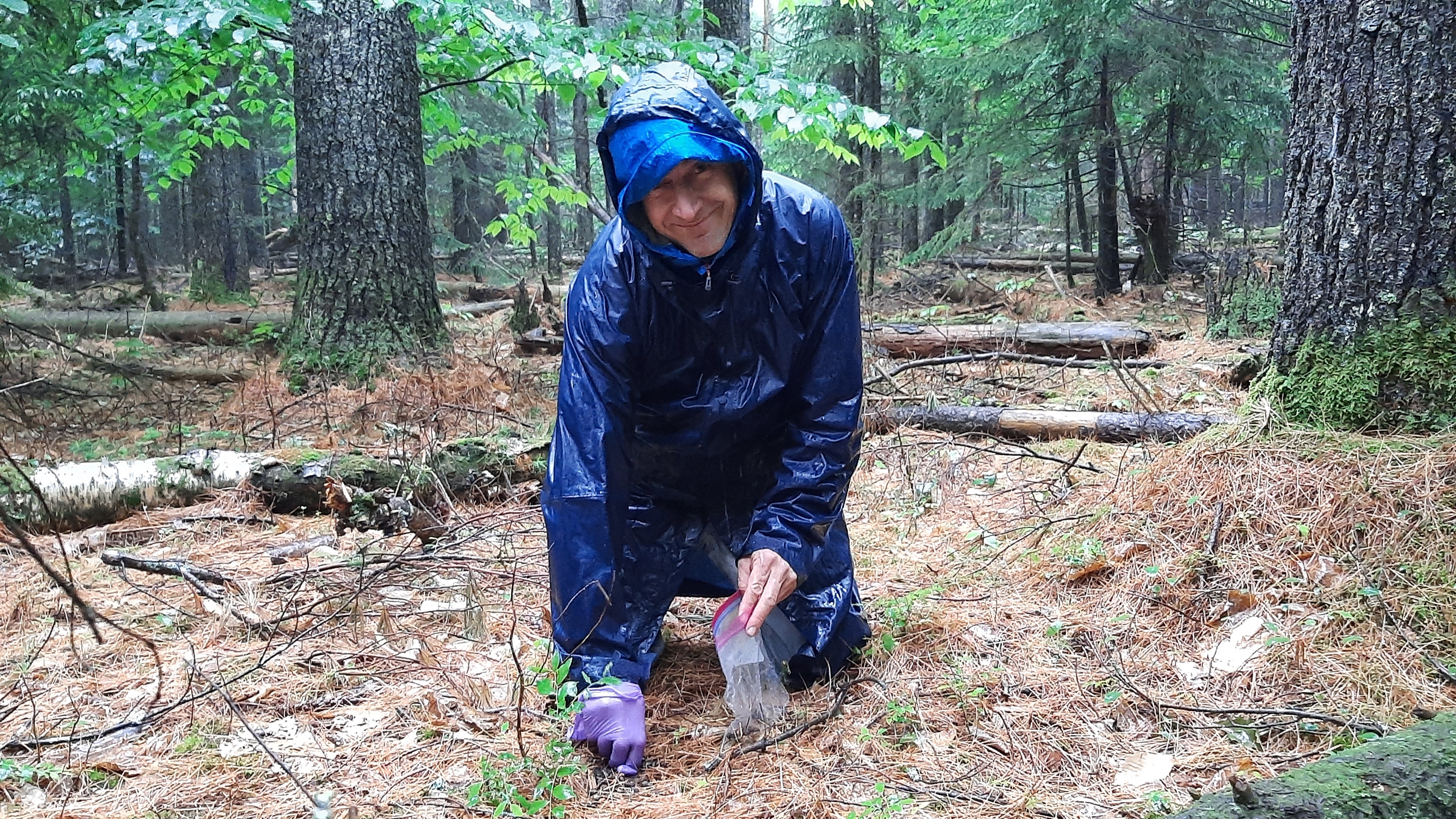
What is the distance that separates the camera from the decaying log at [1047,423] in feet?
14.3

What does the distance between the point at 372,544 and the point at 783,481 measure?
2076 mm

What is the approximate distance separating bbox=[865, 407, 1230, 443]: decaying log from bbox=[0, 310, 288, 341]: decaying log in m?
6.53

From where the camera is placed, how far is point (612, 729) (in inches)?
86.4

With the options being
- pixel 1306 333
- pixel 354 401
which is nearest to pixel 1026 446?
pixel 1306 333

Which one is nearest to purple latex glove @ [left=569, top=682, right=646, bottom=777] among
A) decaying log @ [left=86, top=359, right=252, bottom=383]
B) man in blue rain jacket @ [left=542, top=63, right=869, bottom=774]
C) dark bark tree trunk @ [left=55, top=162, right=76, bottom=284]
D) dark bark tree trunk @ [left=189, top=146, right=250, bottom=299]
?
man in blue rain jacket @ [left=542, top=63, right=869, bottom=774]

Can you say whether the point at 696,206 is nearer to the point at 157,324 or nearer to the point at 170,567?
the point at 170,567

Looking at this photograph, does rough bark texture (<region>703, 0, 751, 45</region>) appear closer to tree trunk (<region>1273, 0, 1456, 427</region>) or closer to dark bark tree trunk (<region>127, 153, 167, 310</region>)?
tree trunk (<region>1273, 0, 1456, 427</region>)

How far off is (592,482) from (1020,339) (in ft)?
18.6

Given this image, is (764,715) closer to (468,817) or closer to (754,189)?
(468,817)

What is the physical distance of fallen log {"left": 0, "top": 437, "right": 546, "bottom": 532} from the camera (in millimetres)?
3746

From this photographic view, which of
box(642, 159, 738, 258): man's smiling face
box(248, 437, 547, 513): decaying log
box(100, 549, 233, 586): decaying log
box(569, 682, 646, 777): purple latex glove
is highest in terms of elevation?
box(642, 159, 738, 258): man's smiling face

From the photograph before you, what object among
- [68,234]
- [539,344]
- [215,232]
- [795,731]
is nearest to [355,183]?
[539,344]

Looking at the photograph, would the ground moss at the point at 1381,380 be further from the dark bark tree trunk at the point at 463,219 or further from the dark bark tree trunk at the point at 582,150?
the dark bark tree trunk at the point at 463,219

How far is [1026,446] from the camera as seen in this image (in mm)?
4734
